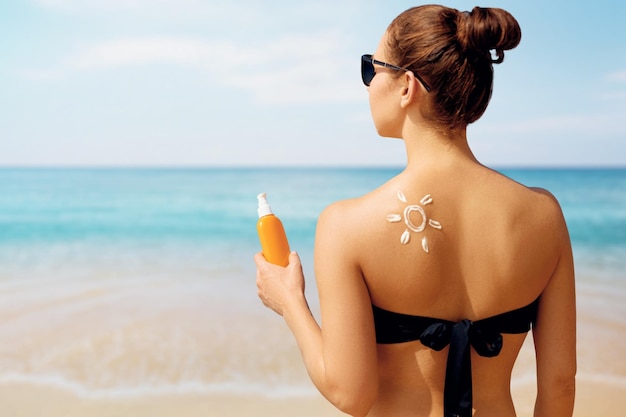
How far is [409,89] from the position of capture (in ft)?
4.85

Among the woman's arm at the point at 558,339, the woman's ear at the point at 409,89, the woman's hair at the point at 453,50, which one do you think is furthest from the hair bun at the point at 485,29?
the woman's arm at the point at 558,339

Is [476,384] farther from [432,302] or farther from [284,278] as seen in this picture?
[284,278]

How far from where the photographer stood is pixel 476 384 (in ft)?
5.32

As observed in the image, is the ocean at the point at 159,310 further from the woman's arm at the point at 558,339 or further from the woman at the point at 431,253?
the woman at the point at 431,253

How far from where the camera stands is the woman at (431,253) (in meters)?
1.44

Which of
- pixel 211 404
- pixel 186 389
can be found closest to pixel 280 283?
pixel 211 404

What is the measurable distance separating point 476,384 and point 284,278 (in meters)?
0.53

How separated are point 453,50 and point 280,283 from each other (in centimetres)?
69

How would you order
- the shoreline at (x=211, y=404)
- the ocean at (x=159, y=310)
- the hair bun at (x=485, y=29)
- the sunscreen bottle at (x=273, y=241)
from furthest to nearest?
1. the ocean at (x=159, y=310)
2. the shoreline at (x=211, y=404)
3. the sunscreen bottle at (x=273, y=241)
4. the hair bun at (x=485, y=29)

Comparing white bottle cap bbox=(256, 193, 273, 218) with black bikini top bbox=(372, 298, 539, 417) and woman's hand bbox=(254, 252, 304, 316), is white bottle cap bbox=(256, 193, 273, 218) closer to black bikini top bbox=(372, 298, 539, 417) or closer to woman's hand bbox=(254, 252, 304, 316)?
woman's hand bbox=(254, 252, 304, 316)

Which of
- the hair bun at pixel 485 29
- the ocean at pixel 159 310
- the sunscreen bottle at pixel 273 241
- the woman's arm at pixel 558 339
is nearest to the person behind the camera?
the hair bun at pixel 485 29

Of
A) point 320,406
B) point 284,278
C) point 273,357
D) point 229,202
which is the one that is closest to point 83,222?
point 229,202

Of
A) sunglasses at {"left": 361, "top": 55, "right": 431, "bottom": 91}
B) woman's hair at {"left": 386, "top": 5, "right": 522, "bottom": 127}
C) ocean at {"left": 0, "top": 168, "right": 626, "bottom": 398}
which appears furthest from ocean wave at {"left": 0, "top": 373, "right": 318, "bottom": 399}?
woman's hair at {"left": 386, "top": 5, "right": 522, "bottom": 127}

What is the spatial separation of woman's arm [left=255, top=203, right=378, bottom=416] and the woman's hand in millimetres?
131
